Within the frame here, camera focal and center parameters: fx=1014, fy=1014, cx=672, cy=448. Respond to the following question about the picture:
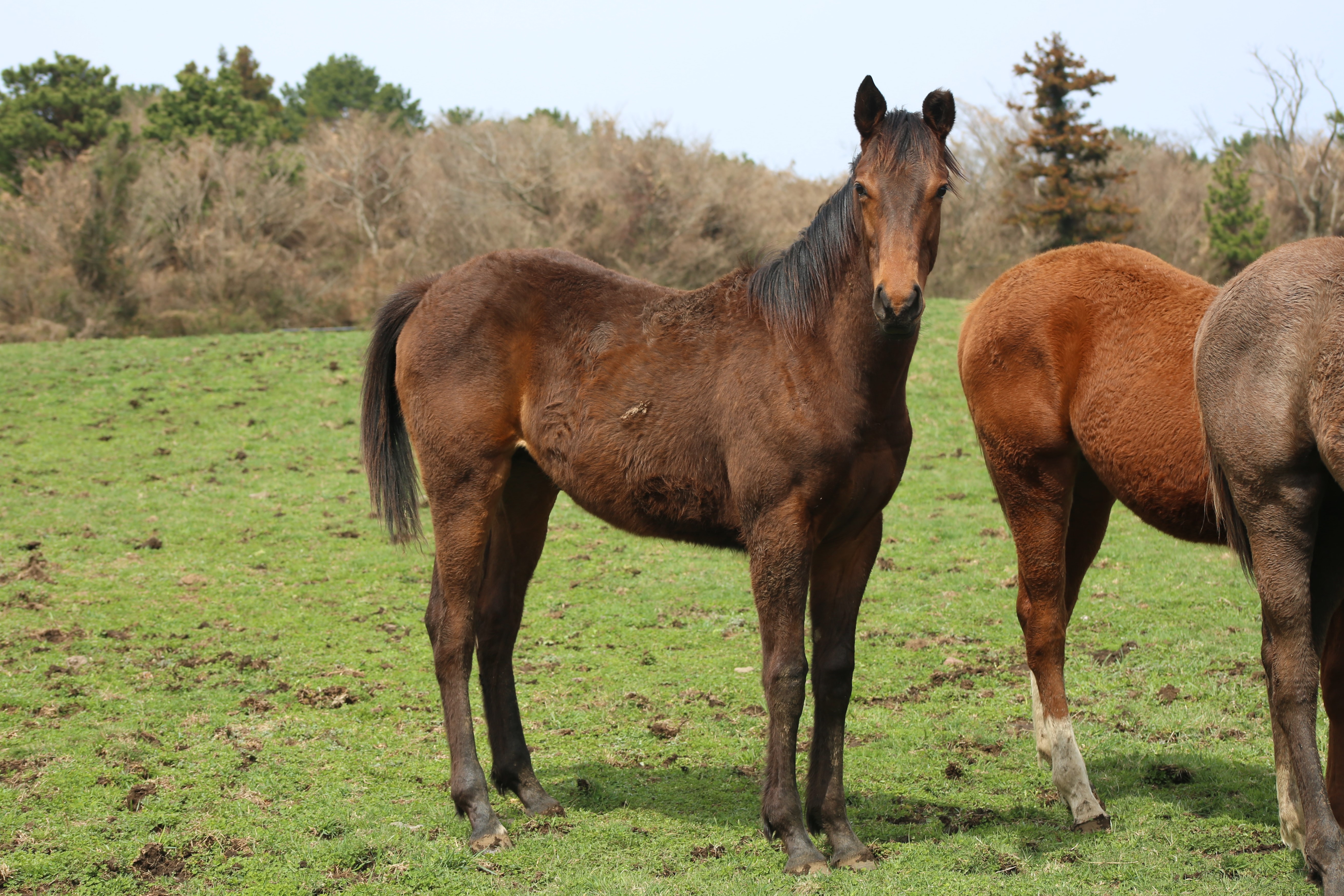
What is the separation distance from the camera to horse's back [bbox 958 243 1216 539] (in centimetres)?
421

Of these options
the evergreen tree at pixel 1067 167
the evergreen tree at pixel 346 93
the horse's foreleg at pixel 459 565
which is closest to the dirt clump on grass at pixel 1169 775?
the horse's foreleg at pixel 459 565

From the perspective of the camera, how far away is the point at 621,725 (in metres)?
5.45

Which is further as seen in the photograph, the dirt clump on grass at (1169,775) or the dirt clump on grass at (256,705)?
the dirt clump on grass at (256,705)

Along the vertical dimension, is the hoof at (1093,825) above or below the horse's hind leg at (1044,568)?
below

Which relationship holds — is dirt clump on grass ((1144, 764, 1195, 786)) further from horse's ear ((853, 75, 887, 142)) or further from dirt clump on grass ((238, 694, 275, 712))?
dirt clump on grass ((238, 694, 275, 712))

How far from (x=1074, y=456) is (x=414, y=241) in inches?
1064

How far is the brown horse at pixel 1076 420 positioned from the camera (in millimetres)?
4223

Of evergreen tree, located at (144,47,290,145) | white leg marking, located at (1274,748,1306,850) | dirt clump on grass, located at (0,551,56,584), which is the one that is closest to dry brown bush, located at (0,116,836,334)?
evergreen tree, located at (144,47,290,145)

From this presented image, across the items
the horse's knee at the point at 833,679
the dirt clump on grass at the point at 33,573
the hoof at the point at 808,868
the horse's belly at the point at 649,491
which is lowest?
the hoof at the point at 808,868

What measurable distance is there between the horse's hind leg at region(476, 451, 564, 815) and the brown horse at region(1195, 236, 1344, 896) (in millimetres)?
2840

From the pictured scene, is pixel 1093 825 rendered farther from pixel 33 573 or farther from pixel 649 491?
pixel 33 573

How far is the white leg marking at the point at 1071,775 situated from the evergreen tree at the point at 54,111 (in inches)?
1316

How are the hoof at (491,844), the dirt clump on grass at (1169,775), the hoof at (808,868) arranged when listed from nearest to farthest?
1. the hoof at (808,868)
2. the hoof at (491,844)
3. the dirt clump on grass at (1169,775)

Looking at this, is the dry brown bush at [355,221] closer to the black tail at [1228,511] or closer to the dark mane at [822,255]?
the dark mane at [822,255]
